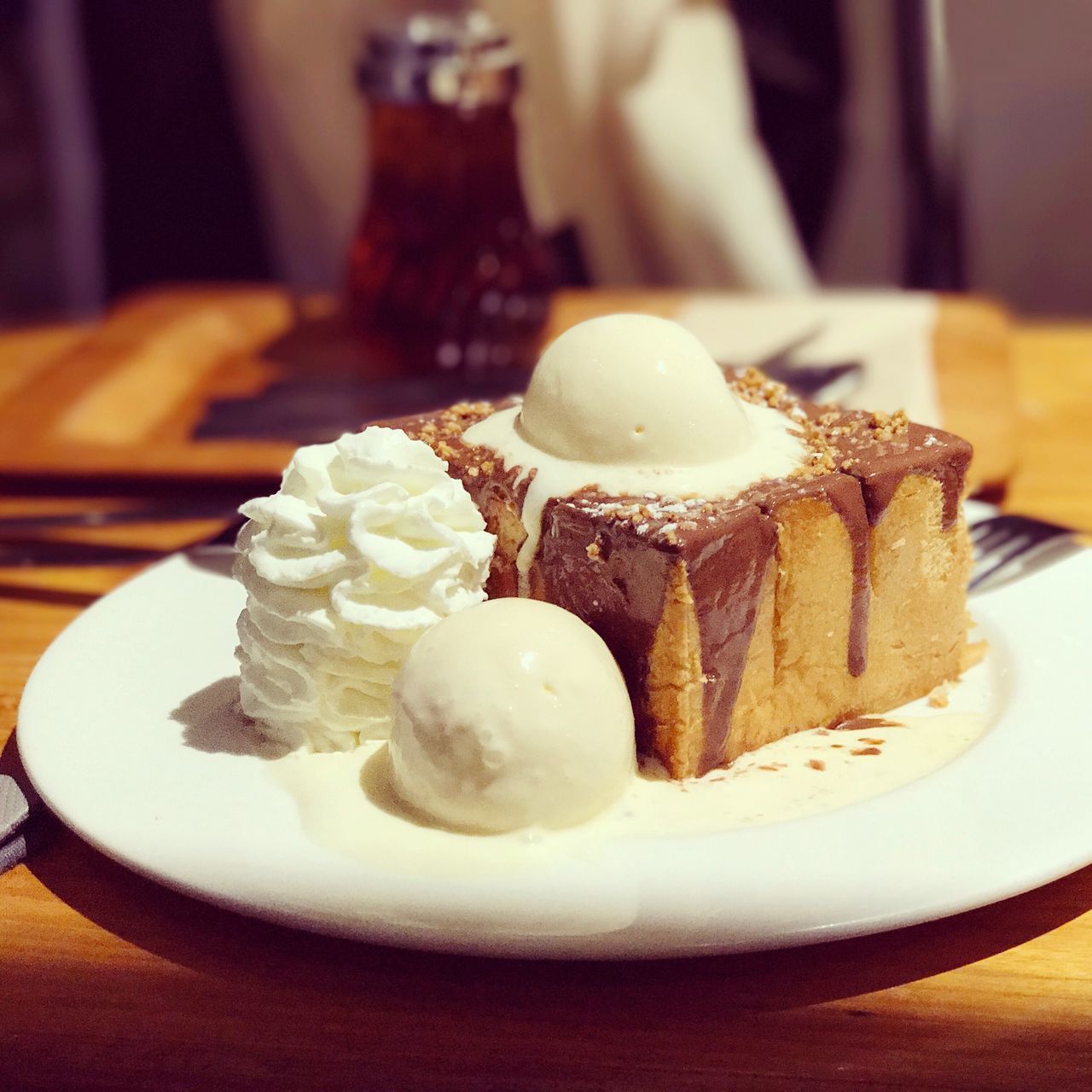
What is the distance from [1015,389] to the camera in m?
2.41

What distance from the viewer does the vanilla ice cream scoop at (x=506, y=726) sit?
1066 millimetres

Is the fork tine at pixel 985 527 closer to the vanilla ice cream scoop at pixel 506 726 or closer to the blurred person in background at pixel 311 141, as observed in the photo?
the vanilla ice cream scoop at pixel 506 726

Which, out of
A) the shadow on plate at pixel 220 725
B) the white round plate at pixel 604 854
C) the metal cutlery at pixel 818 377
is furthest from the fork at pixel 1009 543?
the shadow on plate at pixel 220 725

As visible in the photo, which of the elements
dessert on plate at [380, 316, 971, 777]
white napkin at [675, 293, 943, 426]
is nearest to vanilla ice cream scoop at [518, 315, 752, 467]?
dessert on plate at [380, 316, 971, 777]

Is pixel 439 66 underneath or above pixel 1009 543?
above

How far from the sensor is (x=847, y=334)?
8.20 ft

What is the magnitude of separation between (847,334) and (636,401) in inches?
51.9

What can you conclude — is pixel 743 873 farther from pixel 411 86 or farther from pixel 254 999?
pixel 411 86

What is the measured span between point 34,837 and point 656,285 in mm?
2547

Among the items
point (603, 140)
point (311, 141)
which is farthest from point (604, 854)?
point (311, 141)

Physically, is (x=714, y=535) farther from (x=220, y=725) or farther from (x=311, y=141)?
(x=311, y=141)

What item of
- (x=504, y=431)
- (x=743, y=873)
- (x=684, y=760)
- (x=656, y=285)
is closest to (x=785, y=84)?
(x=656, y=285)

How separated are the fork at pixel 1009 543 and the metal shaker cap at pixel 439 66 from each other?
119cm

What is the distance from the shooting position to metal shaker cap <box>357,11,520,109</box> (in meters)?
2.33
